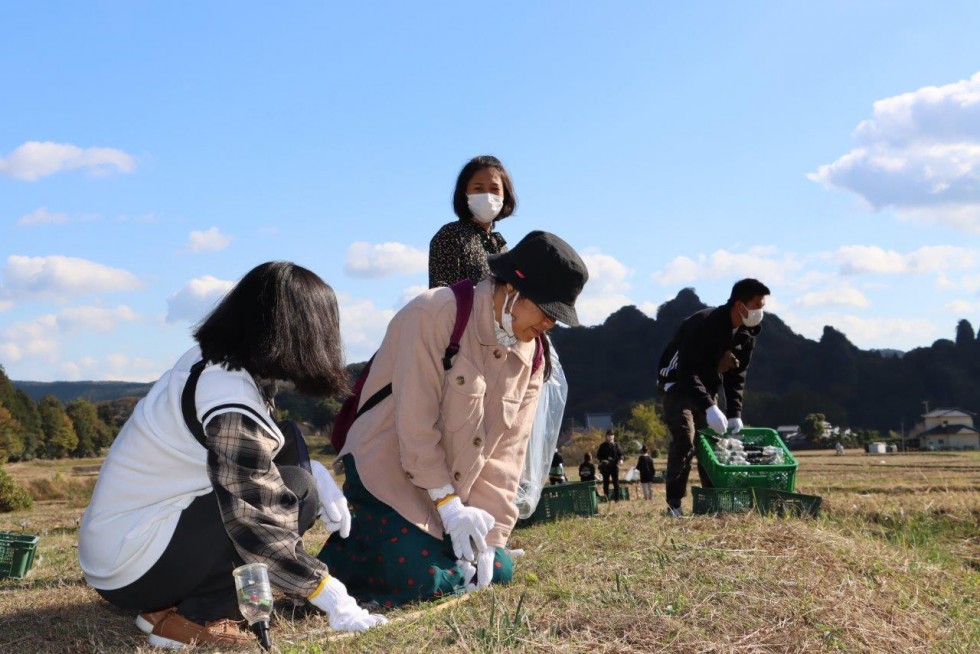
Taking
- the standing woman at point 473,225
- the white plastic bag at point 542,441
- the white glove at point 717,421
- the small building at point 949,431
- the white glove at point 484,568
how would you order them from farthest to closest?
the small building at point 949,431
the white glove at point 717,421
the white plastic bag at point 542,441
the standing woman at point 473,225
the white glove at point 484,568

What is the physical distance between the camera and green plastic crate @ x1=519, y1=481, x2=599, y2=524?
6488mm

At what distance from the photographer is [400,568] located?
3.56m

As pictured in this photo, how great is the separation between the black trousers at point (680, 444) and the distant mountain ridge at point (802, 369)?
83284 mm

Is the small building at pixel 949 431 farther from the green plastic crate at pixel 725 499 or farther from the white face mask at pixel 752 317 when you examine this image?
the green plastic crate at pixel 725 499

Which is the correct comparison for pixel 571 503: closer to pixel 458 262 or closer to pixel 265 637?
pixel 458 262

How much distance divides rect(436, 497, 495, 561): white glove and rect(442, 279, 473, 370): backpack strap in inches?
22.7

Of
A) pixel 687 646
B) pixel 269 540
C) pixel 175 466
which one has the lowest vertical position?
pixel 687 646

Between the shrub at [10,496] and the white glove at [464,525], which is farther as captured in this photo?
the shrub at [10,496]

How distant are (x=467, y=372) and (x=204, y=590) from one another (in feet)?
4.27

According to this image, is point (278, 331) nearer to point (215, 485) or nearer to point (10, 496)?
point (215, 485)

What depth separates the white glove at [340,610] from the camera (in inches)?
115

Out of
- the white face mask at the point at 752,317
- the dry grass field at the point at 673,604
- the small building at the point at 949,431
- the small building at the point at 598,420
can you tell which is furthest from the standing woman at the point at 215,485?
the small building at the point at 598,420

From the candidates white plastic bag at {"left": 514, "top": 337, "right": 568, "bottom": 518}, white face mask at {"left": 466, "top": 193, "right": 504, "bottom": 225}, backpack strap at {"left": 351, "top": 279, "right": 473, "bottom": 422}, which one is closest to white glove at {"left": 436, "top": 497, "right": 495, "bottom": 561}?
backpack strap at {"left": 351, "top": 279, "right": 473, "bottom": 422}

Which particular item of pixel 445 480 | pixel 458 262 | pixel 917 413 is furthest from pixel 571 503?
pixel 917 413
